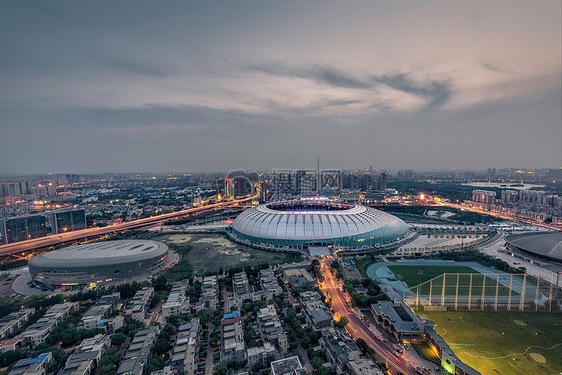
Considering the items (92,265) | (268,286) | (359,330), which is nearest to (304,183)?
(268,286)

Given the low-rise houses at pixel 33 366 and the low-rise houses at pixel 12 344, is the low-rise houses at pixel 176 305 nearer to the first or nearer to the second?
the low-rise houses at pixel 33 366

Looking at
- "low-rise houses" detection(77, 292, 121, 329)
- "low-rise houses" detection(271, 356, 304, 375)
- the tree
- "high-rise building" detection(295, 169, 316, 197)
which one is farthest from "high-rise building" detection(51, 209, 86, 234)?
"high-rise building" detection(295, 169, 316, 197)

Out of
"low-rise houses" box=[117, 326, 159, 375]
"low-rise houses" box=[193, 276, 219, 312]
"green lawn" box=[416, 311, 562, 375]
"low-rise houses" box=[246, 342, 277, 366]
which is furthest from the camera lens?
"low-rise houses" box=[193, 276, 219, 312]

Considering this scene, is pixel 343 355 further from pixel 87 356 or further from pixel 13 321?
pixel 13 321

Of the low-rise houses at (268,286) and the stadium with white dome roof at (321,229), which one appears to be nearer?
the low-rise houses at (268,286)

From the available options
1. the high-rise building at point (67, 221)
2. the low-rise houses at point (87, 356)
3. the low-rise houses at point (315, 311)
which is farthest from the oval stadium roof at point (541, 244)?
the high-rise building at point (67, 221)

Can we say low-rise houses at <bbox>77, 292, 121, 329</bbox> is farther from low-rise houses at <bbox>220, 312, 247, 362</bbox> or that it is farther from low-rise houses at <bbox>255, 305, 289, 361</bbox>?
low-rise houses at <bbox>255, 305, 289, 361</bbox>
